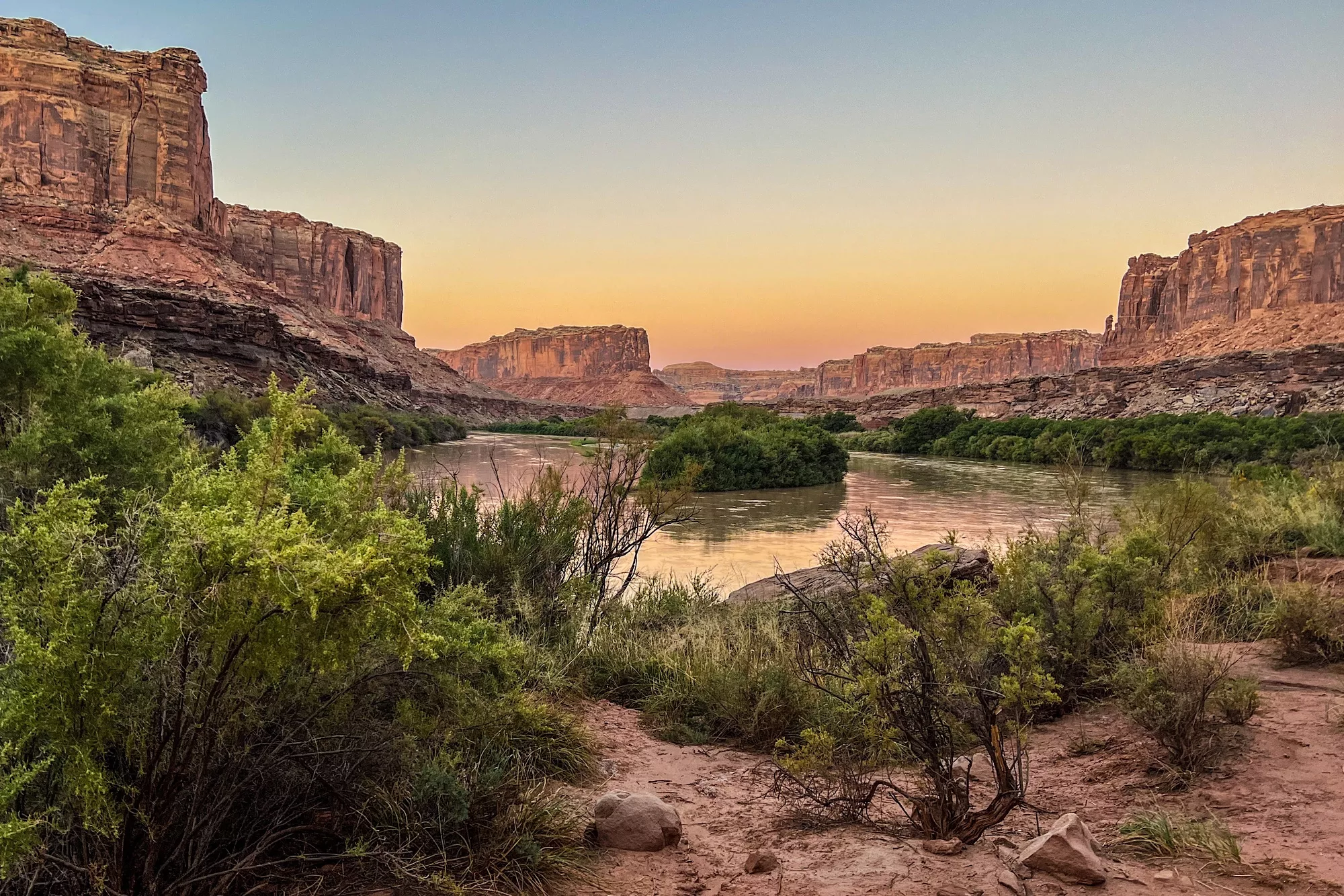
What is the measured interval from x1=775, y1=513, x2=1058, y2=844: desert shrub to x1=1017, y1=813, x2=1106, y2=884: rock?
234 mm

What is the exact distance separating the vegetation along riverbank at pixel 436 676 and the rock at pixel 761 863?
1.33ft

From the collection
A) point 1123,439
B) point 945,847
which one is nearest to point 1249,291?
point 1123,439

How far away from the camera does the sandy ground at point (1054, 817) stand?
2.92 m

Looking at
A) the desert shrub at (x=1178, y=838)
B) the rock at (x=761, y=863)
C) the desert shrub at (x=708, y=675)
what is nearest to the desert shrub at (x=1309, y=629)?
the desert shrub at (x=1178, y=838)

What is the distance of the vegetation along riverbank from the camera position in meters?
2.19

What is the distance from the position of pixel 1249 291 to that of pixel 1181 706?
134900 millimetres

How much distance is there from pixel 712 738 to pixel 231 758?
3227 millimetres

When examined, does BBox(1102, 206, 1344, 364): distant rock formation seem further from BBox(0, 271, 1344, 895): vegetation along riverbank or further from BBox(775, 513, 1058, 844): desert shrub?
BBox(775, 513, 1058, 844): desert shrub

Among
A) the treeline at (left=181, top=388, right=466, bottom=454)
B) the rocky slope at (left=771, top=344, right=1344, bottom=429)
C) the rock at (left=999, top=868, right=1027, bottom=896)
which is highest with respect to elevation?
the rocky slope at (left=771, top=344, right=1344, bottom=429)

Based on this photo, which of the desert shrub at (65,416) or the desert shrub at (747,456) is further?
the desert shrub at (747,456)

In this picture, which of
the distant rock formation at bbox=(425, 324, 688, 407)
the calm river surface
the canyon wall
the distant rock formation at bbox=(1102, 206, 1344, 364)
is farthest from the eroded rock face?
the calm river surface

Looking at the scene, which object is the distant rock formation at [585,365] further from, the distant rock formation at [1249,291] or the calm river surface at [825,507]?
the calm river surface at [825,507]

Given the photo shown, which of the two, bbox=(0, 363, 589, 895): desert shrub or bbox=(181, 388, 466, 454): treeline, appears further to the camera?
bbox=(181, 388, 466, 454): treeline

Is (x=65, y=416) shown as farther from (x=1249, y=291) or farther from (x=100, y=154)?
(x=1249, y=291)
